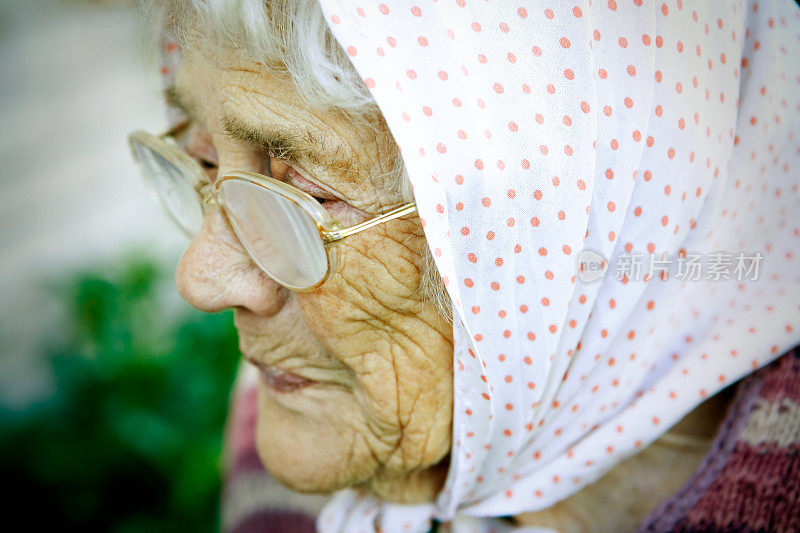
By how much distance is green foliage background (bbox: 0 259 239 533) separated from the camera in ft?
9.27

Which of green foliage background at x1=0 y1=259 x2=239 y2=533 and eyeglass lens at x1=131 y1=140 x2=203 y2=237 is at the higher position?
eyeglass lens at x1=131 y1=140 x2=203 y2=237

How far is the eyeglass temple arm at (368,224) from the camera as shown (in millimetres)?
1186

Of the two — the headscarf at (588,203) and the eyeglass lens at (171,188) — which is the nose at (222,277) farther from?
the headscarf at (588,203)

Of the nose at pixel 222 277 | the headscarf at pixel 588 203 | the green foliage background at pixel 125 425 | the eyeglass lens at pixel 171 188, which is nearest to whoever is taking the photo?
the headscarf at pixel 588 203

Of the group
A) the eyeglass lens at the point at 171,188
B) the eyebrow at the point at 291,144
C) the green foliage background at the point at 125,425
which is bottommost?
the green foliage background at the point at 125,425

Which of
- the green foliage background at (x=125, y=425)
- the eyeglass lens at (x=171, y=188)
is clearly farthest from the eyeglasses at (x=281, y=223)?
the green foliage background at (x=125, y=425)

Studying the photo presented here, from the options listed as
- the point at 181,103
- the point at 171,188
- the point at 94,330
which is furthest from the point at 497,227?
the point at 94,330

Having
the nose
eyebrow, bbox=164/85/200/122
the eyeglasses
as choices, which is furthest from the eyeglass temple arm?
eyebrow, bbox=164/85/200/122

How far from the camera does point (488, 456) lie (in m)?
1.43

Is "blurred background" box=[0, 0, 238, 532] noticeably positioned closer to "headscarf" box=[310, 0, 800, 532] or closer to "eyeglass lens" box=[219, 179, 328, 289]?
"eyeglass lens" box=[219, 179, 328, 289]

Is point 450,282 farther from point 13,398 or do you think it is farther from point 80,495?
→ point 13,398

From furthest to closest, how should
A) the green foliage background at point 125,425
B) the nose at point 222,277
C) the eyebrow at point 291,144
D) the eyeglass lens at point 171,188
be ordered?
the green foliage background at point 125,425, the eyeglass lens at point 171,188, the nose at point 222,277, the eyebrow at point 291,144

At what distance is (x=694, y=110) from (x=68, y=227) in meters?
4.47

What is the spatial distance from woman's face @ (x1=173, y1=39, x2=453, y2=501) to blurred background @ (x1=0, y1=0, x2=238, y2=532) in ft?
1.66
